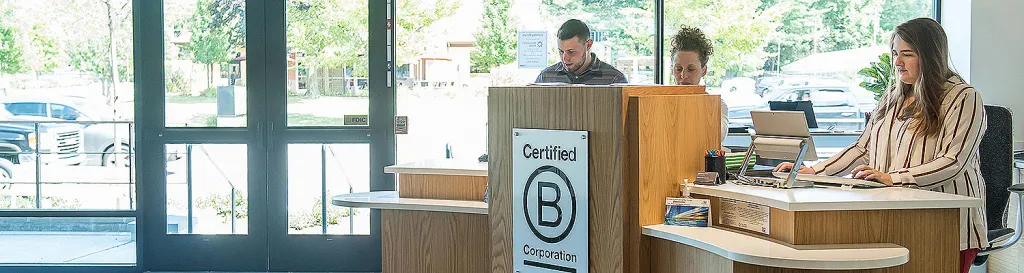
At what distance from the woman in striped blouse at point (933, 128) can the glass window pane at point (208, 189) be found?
12.4 ft

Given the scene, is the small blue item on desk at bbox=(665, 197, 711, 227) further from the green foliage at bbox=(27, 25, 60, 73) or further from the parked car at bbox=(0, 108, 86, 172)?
the green foliage at bbox=(27, 25, 60, 73)

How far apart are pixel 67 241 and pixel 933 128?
518 cm

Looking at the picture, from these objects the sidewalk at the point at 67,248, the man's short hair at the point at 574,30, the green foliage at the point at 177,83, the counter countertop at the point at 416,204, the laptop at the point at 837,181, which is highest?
the man's short hair at the point at 574,30

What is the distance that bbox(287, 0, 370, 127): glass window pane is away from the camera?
6.38 meters

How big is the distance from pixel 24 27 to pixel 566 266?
171 inches

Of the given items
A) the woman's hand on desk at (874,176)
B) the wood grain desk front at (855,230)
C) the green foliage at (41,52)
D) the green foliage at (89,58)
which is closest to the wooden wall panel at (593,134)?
the wood grain desk front at (855,230)

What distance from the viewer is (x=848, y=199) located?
3.19 meters

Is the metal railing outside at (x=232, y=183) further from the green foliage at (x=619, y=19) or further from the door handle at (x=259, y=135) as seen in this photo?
the green foliage at (x=619, y=19)

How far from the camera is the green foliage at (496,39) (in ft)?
21.2

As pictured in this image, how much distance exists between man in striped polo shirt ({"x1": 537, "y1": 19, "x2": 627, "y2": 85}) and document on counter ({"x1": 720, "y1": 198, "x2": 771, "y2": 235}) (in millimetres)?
1924

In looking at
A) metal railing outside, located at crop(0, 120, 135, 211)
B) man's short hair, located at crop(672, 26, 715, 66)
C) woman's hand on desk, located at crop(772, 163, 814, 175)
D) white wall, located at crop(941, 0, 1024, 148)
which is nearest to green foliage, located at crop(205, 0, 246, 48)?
metal railing outside, located at crop(0, 120, 135, 211)

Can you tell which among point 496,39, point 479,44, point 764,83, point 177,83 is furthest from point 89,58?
point 764,83

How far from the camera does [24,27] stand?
643 cm

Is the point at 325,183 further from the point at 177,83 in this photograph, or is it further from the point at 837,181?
the point at 837,181
